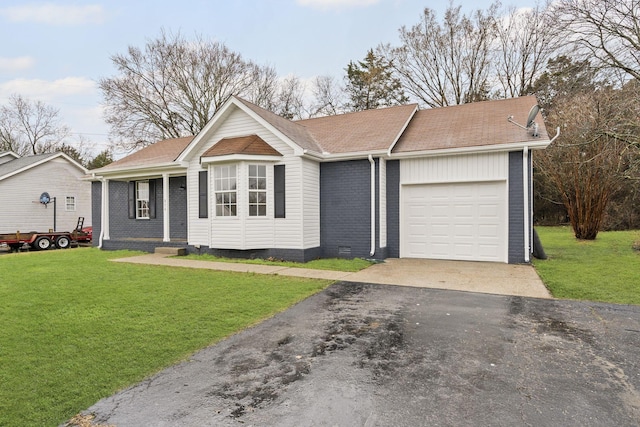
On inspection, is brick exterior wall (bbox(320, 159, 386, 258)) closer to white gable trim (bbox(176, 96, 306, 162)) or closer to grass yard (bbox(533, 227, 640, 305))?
white gable trim (bbox(176, 96, 306, 162))

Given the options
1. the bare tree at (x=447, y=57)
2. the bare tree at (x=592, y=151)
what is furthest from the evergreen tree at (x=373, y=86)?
the bare tree at (x=592, y=151)

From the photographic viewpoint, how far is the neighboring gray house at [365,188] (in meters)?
9.46

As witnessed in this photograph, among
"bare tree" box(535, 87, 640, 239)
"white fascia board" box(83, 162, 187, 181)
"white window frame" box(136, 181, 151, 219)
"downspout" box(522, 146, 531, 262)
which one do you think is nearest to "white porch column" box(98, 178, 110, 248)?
"white fascia board" box(83, 162, 187, 181)

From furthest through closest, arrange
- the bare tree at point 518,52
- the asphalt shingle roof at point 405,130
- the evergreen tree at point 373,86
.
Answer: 1. the evergreen tree at point 373,86
2. the bare tree at point 518,52
3. the asphalt shingle roof at point 405,130

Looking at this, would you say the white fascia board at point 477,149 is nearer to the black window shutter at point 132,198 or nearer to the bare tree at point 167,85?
the black window shutter at point 132,198

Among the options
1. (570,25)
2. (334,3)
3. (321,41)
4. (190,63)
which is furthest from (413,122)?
(190,63)

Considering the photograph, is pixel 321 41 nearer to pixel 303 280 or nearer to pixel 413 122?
pixel 413 122

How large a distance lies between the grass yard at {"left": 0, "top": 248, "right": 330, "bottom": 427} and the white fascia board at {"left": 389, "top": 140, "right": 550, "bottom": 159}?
4.89 meters

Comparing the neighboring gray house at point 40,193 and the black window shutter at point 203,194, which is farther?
the neighboring gray house at point 40,193

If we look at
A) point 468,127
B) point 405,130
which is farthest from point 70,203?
point 468,127

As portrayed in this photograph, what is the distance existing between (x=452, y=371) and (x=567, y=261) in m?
8.36

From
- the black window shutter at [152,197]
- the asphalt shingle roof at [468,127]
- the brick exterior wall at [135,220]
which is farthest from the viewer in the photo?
the black window shutter at [152,197]

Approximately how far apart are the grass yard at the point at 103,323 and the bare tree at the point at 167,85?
686 inches

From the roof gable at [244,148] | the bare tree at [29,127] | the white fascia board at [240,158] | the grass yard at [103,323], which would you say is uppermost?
the bare tree at [29,127]
